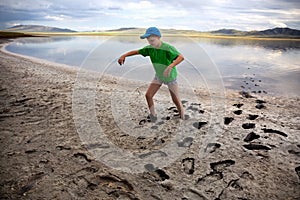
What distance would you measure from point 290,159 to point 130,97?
4.39 m

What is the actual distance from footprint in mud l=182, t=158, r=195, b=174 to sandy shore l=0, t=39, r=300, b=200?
15 millimetres

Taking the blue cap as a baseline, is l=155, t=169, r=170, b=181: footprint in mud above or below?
below

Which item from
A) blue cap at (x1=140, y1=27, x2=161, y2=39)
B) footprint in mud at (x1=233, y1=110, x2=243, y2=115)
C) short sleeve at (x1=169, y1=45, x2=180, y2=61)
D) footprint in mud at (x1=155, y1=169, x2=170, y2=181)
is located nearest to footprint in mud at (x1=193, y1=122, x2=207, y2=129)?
footprint in mud at (x1=233, y1=110, x2=243, y2=115)

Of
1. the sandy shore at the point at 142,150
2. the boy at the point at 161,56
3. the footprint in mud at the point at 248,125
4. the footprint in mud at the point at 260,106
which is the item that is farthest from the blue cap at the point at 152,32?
the footprint in mud at the point at 260,106

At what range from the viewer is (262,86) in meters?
9.30

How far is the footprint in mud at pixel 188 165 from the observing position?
129 inches

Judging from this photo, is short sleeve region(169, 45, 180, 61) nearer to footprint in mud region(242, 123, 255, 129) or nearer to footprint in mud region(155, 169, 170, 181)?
footprint in mud region(155, 169, 170, 181)

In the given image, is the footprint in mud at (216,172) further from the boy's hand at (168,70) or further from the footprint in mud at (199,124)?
the boy's hand at (168,70)

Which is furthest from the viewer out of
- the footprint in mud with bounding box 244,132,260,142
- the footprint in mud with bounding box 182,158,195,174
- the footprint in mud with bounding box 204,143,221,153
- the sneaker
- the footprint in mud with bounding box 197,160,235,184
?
the sneaker

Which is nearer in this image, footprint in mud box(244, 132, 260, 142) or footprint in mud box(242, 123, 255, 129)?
footprint in mud box(244, 132, 260, 142)

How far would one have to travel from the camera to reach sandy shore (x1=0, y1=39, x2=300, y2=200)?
2883 millimetres

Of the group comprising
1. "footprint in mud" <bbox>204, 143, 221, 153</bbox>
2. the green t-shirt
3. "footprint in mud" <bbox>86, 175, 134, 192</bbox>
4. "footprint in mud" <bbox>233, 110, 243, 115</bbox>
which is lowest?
"footprint in mud" <bbox>86, 175, 134, 192</bbox>

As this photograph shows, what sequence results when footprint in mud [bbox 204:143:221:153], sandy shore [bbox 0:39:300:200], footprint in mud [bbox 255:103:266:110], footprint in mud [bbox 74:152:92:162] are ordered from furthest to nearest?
footprint in mud [bbox 255:103:266:110] < footprint in mud [bbox 204:143:221:153] < footprint in mud [bbox 74:152:92:162] < sandy shore [bbox 0:39:300:200]

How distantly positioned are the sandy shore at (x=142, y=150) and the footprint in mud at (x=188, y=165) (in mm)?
15
